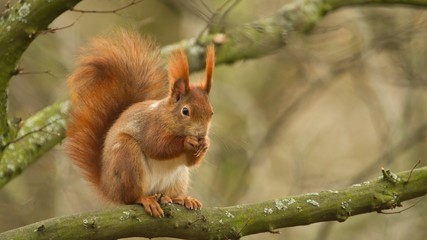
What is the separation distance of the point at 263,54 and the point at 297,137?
2.50 metres

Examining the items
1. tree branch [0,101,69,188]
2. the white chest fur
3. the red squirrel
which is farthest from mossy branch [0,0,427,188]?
the white chest fur

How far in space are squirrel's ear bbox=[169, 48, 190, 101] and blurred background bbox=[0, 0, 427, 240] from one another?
33.5 inches

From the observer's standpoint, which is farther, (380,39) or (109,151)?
(380,39)

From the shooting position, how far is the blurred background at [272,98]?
4492 mm

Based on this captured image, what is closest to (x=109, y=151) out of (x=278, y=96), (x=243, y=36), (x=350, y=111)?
(x=243, y=36)

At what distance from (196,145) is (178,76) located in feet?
0.93

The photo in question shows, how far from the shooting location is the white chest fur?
2.81 metres

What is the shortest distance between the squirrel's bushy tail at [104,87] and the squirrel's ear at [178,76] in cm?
28

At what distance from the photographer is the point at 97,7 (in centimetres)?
620

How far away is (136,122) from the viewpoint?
9.50ft

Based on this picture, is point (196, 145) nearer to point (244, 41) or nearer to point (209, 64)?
point (209, 64)

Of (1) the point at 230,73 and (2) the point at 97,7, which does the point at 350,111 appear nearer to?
(1) the point at 230,73

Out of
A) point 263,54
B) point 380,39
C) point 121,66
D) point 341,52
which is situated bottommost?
point 121,66

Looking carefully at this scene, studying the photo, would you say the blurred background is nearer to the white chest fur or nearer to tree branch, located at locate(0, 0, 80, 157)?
the white chest fur
